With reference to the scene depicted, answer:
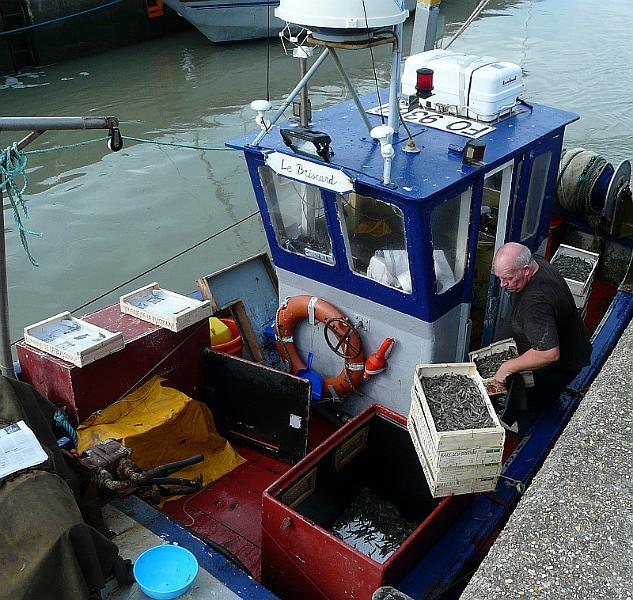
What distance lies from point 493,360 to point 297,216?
5.96ft

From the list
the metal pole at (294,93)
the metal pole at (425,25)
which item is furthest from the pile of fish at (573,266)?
the metal pole at (294,93)

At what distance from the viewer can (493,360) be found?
17.1 ft

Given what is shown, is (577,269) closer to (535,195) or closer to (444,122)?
(535,195)

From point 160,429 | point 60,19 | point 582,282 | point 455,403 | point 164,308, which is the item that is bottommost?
point 60,19

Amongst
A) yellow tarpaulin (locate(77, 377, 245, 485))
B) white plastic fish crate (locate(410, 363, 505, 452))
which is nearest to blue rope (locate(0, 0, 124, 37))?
yellow tarpaulin (locate(77, 377, 245, 485))

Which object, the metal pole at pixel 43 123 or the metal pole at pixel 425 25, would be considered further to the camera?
the metal pole at pixel 425 25

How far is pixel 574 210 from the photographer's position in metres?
7.21

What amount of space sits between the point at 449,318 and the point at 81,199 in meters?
10.6

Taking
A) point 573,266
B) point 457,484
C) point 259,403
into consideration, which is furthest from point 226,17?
point 457,484

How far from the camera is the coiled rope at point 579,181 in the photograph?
23.0ft

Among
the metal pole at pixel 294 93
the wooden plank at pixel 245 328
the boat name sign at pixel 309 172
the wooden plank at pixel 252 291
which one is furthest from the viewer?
the wooden plank at pixel 252 291

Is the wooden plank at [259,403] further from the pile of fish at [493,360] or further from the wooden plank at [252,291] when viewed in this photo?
the pile of fish at [493,360]

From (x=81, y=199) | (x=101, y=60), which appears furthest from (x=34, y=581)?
(x=101, y=60)

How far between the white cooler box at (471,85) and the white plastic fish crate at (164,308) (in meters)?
2.37
